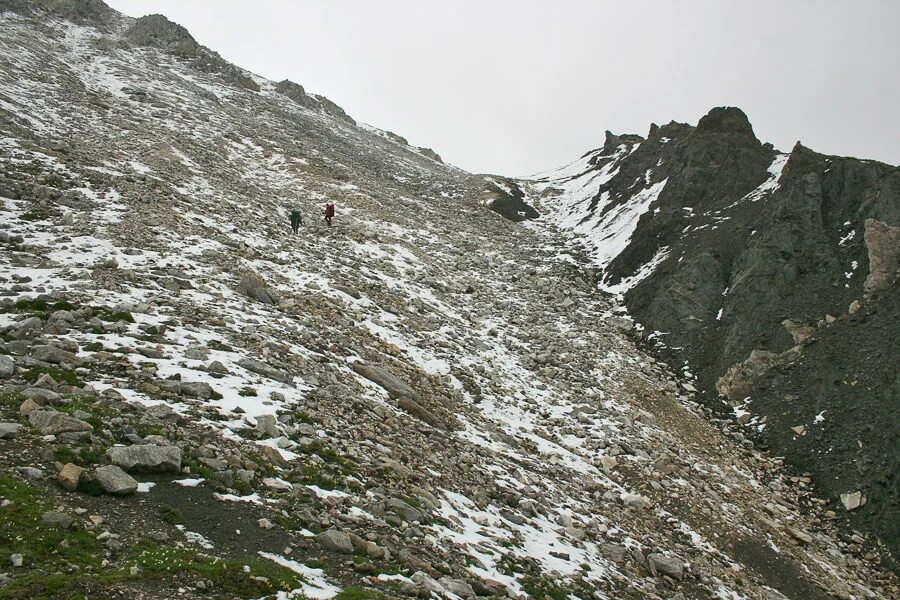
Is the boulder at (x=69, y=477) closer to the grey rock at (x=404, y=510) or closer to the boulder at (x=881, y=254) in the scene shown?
the grey rock at (x=404, y=510)

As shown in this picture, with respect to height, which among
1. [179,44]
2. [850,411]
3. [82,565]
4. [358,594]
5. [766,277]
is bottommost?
[82,565]

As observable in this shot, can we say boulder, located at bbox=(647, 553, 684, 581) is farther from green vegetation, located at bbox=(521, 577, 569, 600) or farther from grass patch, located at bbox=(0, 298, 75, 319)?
grass patch, located at bbox=(0, 298, 75, 319)

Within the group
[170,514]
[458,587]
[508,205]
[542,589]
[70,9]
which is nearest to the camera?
[170,514]

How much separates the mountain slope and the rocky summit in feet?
0.46

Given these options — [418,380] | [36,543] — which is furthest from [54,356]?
[418,380]

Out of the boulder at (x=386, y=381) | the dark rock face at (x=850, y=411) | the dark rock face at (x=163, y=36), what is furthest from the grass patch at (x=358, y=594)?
the dark rock face at (x=163, y=36)

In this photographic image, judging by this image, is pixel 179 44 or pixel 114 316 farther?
pixel 179 44

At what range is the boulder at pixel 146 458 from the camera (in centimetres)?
850

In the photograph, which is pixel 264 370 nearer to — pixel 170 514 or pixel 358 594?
pixel 170 514

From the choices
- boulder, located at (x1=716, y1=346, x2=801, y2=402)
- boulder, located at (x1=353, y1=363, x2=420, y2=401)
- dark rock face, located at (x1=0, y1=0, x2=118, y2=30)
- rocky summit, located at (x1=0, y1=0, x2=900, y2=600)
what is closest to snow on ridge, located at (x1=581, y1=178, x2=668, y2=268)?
rocky summit, located at (x1=0, y1=0, x2=900, y2=600)

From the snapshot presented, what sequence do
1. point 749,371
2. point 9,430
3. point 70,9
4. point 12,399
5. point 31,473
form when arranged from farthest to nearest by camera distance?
point 70,9, point 749,371, point 12,399, point 9,430, point 31,473

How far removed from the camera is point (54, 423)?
8672mm

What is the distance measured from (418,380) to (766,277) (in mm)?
21396

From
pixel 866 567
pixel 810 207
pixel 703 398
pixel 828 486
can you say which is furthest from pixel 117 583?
pixel 810 207
